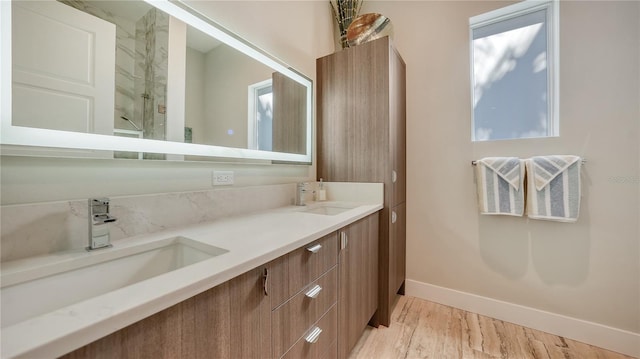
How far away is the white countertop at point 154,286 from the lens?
1.08 ft

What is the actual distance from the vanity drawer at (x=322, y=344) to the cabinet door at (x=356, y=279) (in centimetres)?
6

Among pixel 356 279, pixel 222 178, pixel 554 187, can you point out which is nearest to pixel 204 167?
pixel 222 178

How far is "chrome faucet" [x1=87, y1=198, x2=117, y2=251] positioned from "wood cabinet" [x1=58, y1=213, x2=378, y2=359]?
44 cm

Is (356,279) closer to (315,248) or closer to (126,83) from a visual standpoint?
(315,248)

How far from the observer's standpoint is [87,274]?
2.13 ft

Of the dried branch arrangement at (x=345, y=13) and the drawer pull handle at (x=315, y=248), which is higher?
the dried branch arrangement at (x=345, y=13)

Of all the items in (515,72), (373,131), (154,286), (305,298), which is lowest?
(305,298)

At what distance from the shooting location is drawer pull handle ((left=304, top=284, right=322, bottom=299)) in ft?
2.94

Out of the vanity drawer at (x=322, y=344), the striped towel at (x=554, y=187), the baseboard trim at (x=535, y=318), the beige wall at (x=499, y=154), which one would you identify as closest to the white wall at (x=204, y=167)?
the beige wall at (x=499, y=154)

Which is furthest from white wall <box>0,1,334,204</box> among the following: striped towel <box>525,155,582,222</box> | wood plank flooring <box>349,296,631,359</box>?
striped towel <box>525,155,582,222</box>

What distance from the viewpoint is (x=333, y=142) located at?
6.29 ft

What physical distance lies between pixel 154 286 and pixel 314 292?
597 mm

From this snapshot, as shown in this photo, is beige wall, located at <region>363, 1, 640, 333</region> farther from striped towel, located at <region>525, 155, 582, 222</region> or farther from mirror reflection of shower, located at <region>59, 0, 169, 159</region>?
mirror reflection of shower, located at <region>59, 0, 169, 159</region>

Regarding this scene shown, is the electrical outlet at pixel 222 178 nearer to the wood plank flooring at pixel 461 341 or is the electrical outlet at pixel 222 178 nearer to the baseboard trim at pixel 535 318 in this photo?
the wood plank flooring at pixel 461 341
